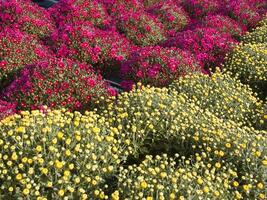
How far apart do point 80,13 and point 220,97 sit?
5547 mm

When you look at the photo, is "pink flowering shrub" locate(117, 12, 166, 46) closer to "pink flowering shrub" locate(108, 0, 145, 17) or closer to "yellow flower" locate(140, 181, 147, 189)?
"pink flowering shrub" locate(108, 0, 145, 17)

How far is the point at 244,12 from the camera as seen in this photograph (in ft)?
43.1

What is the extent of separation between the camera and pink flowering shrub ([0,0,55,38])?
10.2 meters

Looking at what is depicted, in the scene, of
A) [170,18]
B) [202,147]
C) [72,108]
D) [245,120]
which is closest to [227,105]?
[245,120]

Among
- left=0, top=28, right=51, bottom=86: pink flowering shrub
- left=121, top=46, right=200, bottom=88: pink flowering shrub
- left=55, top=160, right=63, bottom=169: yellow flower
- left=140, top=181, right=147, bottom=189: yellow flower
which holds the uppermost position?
left=140, top=181, right=147, bottom=189: yellow flower

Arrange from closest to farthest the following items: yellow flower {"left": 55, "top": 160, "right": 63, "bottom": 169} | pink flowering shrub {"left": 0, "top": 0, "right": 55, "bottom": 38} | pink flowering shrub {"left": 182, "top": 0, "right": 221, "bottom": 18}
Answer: yellow flower {"left": 55, "top": 160, "right": 63, "bottom": 169} → pink flowering shrub {"left": 0, "top": 0, "right": 55, "bottom": 38} → pink flowering shrub {"left": 182, "top": 0, "right": 221, "bottom": 18}

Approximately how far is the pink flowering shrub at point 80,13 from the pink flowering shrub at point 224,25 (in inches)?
120

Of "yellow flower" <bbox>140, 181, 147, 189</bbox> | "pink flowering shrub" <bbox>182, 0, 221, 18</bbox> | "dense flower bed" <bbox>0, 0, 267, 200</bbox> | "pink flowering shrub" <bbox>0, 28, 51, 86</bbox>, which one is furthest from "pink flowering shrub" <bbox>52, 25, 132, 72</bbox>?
"yellow flower" <bbox>140, 181, 147, 189</bbox>

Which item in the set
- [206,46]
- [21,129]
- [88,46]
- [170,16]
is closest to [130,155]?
[21,129]

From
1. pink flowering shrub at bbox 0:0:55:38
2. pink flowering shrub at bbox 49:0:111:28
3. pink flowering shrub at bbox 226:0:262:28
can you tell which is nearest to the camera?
pink flowering shrub at bbox 0:0:55:38

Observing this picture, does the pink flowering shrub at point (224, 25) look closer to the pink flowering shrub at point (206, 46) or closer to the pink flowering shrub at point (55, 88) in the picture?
the pink flowering shrub at point (206, 46)

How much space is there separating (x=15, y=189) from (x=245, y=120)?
15.0ft

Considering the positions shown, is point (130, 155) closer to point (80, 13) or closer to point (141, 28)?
point (141, 28)

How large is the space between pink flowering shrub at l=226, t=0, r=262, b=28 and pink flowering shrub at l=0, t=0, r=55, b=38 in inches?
244
